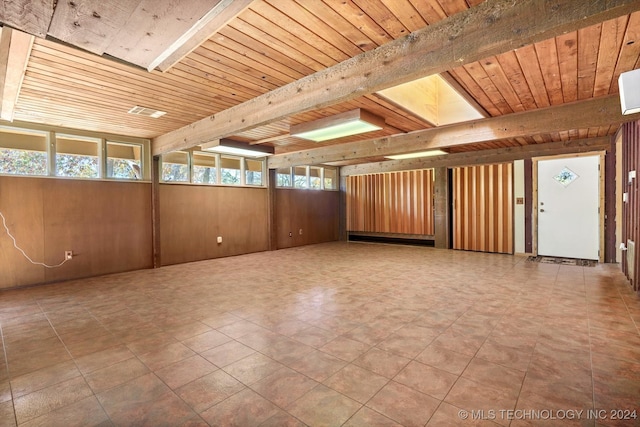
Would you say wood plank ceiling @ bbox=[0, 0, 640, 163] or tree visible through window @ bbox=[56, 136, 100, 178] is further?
tree visible through window @ bbox=[56, 136, 100, 178]

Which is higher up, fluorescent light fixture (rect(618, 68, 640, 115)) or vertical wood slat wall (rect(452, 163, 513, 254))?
fluorescent light fixture (rect(618, 68, 640, 115))

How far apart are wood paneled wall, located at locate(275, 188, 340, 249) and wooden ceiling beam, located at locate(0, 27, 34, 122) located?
5.42 metres

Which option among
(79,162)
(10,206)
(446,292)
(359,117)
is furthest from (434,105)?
(10,206)

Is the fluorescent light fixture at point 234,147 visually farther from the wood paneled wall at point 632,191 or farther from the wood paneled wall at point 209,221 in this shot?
the wood paneled wall at point 632,191

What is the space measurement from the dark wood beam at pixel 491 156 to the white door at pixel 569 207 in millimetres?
208

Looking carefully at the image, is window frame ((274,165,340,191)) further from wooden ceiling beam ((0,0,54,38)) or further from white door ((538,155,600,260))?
wooden ceiling beam ((0,0,54,38))

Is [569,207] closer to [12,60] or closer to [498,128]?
[498,128]

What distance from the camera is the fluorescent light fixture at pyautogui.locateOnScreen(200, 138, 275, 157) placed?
553cm

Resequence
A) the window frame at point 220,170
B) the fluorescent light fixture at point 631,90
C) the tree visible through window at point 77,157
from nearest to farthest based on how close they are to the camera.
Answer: the fluorescent light fixture at point 631,90
the tree visible through window at point 77,157
the window frame at point 220,170

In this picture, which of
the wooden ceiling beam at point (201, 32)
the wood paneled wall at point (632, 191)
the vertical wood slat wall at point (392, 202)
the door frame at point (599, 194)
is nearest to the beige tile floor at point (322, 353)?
the wood paneled wall at point (632, 191)

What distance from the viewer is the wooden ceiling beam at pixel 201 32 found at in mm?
1860

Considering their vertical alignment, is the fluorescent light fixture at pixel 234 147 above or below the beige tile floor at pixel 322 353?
above

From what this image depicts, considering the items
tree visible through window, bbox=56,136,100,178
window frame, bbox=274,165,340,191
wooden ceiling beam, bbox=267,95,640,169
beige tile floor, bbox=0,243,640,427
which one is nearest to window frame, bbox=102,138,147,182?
tree visible through window, bbox=56,136,100,178

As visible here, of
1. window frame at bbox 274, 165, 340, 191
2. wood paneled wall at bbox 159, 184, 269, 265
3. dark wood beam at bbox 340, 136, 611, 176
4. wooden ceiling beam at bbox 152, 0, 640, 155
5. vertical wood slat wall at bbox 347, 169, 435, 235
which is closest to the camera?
wooden ceiling beam at bbox 152, 0, 640, 155
